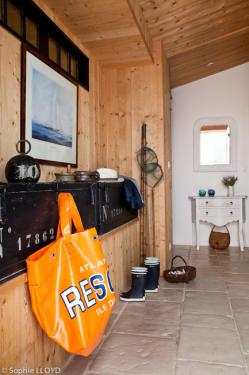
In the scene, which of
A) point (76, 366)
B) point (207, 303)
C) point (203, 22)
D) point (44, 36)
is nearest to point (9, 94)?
point (44, 36)

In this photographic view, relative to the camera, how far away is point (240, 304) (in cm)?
296

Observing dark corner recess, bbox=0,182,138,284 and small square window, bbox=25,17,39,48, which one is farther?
small square window, bbox=25,17,39,48

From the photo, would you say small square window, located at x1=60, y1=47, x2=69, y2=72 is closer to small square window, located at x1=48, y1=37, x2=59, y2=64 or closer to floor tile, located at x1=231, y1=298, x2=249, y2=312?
small square window, located at x1=48, y1=37, x2=59, y2=64

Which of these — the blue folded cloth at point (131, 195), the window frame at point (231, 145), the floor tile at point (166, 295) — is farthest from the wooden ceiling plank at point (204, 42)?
the floor tile at point (166, 295)

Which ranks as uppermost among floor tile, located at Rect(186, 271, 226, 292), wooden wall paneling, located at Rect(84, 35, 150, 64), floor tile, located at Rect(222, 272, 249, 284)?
wooden wall paneling, located at Rect(84, 35, 150, 64)

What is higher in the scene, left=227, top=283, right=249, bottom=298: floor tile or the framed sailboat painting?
the framed sailboat painting

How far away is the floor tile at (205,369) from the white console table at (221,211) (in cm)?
360

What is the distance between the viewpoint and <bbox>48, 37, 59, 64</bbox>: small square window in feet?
9.25

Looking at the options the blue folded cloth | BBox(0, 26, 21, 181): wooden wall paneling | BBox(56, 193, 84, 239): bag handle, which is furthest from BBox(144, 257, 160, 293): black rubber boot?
BBox(0, 26, 21, 181): wooden wall paneling

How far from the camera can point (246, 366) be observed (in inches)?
76.4

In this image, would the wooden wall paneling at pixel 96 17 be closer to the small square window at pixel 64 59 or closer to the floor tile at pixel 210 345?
the small square window at pixel 64 59

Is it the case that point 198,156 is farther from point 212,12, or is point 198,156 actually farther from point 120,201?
point 120,201

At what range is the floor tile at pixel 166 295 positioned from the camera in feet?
10.2

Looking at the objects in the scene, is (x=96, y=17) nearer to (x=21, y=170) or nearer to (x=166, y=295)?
(x=21, y=170)
